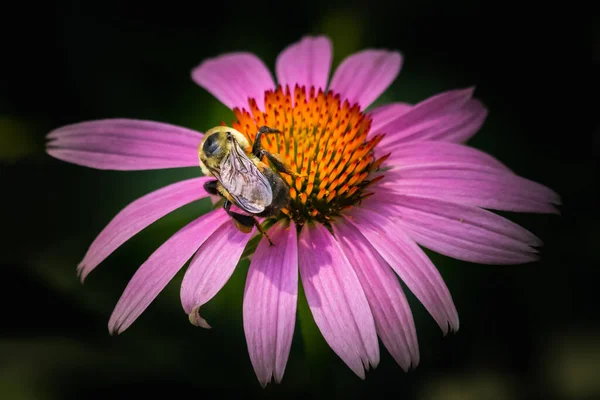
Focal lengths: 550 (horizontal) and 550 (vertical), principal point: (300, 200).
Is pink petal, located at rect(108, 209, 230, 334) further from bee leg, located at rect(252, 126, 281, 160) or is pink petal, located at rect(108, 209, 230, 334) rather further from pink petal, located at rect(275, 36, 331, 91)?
pink petal, located at rect(275, 36, 331, 91)

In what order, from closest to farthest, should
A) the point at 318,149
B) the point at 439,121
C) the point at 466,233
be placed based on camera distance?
the point at 466,233
the point at 318,149
the point at 439,121

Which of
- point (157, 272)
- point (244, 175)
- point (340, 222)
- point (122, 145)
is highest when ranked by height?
point (122, 145)

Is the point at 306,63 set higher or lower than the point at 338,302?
higher

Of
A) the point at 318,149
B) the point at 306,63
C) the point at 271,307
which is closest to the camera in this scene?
the point at 271,307

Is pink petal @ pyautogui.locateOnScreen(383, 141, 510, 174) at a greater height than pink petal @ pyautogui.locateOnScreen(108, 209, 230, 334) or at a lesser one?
lesser

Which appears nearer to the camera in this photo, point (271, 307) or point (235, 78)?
point (271, 307)

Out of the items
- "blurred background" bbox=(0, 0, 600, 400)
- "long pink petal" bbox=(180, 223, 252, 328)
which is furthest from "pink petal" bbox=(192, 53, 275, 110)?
"long pink petal" bbox=(180, 223, 252, 328)

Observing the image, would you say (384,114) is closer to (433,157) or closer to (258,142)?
(433,157)

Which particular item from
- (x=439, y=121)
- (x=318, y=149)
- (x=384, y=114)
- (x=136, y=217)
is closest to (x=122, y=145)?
(x=136, y=217)
